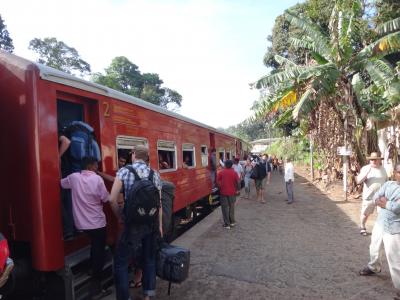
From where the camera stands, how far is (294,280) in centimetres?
540

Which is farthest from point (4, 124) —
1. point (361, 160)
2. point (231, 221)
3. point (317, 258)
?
point (361, 160)

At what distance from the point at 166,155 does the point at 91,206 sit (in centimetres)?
380

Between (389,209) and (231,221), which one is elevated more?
(389,209)

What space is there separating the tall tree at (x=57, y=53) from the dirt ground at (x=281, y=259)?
43.7 metres

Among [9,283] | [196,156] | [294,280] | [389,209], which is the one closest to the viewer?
[9,283]

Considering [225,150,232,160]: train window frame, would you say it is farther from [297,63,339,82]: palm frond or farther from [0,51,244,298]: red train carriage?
[0,51,244,298]: red train carriage

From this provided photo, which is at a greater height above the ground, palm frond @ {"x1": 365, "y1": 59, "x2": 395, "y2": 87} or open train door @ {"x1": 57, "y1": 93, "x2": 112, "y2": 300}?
palm frond @ {"x1": 365, "y1": 59, "x2": 395, "y2": 87}

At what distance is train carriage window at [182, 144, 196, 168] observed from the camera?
30.6ft

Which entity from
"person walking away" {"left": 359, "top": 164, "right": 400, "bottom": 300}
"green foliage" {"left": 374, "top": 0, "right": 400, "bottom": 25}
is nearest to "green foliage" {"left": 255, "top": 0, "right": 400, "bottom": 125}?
"green foliage" {"left": 374, "top": 0, "right": 400, "bottom": 25}

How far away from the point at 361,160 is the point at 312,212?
150 inches

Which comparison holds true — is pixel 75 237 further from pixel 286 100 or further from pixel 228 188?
pixel 286 100

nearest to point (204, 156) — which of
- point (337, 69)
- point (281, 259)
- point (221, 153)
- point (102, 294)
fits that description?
point (221, 153)

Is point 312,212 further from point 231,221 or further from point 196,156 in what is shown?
point 196,156

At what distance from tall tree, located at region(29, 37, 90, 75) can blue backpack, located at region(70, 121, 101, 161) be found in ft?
152
